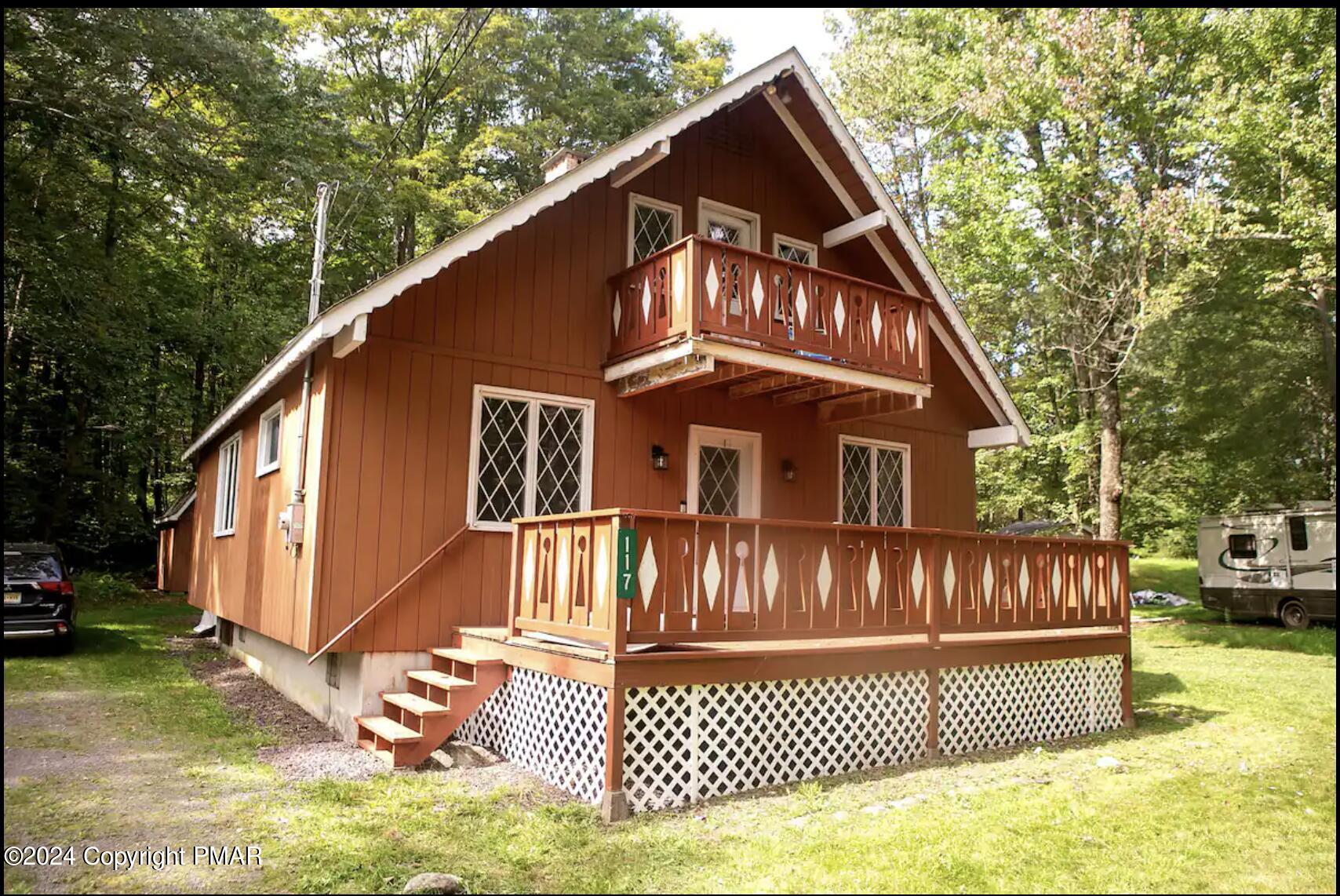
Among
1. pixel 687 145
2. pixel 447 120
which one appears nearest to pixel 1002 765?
pixel 687 145

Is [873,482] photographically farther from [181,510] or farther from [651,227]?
[181,510]

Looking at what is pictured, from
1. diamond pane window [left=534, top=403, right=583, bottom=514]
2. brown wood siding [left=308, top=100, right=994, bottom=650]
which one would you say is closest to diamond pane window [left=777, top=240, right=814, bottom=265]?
brown wood siding [left=308, top=100, right=994, bottom=650]

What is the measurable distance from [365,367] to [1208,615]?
21.9 metres

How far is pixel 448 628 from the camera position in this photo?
8.72m

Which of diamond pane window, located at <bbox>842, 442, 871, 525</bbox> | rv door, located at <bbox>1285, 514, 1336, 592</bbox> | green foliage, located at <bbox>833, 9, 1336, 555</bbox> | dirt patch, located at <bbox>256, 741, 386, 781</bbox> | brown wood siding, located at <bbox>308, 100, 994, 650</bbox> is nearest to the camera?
dirt patch, located at <bbox>256, 741, 386, 781</bbox>

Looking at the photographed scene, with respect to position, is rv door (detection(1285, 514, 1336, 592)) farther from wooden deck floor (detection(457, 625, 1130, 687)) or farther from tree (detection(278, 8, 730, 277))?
tree (detection(278, 8, 730, 277))

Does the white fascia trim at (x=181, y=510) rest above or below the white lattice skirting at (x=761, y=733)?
above

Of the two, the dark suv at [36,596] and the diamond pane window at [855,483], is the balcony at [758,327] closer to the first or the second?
the diamond pane window at [855,483]

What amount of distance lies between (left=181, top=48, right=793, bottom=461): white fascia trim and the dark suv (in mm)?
4155

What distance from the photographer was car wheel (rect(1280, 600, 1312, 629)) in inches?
757

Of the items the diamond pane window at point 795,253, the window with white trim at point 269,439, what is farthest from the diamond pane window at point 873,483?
the window with white trim at point 269,439

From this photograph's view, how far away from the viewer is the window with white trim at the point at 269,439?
10.2m

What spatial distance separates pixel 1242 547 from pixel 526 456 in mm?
18217

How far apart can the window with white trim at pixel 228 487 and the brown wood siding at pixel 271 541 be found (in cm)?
14
